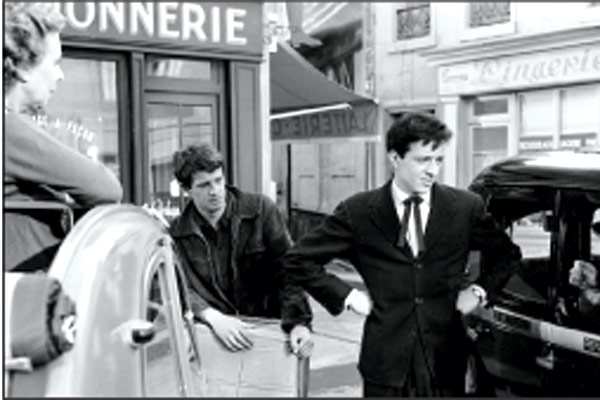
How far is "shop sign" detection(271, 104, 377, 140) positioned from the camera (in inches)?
493

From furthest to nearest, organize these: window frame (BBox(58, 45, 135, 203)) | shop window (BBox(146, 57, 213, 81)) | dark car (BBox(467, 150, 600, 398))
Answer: shop window (BBox(146, 57, 213, 81)) → window frame (BBox(58, 45, 135, 203)) → dark car (BBox(467, 150, 600, 398))

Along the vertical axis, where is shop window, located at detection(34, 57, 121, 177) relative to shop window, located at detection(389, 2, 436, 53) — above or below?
below

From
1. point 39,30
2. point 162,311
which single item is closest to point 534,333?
point 162,311

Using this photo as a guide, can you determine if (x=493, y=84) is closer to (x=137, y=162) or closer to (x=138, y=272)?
(x=137, y=162)

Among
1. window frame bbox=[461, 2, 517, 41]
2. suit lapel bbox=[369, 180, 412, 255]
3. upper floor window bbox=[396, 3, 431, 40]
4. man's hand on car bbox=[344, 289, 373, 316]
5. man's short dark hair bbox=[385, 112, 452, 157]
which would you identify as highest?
upper floor window bbox=[396, 3, 431, 40]

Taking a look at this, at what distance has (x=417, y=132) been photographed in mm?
2848

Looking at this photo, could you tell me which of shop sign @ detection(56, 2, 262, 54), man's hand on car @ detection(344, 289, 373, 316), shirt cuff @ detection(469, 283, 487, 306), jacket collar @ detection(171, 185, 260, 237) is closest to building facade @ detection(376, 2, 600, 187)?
shop sign @ detection(56, 2, 262, 54)

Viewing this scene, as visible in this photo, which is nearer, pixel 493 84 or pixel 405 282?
pixel 405 282

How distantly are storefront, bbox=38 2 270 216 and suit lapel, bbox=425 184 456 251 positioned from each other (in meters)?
4.85

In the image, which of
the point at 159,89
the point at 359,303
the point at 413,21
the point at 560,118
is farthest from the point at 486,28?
the point at 359,303

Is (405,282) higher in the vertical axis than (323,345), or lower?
higher

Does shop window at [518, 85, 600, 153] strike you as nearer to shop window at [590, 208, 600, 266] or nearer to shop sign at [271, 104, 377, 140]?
shop sign at [271, 104, 377, 140]

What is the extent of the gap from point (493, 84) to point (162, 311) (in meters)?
12.5

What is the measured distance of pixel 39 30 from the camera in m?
1.80
